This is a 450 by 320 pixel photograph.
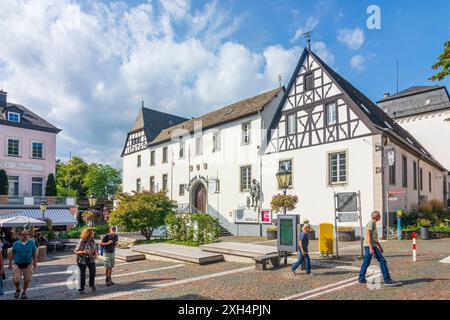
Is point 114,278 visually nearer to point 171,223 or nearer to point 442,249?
point 171,223

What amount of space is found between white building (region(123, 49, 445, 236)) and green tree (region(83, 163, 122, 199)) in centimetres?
3200

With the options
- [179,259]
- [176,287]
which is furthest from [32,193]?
[176,287]

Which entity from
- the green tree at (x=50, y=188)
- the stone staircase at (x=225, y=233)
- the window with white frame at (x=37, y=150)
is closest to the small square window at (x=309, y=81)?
the stone staircase at (x=225, y=233)

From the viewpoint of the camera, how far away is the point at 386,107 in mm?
36750

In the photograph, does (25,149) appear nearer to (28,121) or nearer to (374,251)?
(28,121)

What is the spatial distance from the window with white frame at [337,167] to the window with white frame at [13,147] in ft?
94.8

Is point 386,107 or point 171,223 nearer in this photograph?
point 171,223

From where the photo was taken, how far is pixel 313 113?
22156 millimetres

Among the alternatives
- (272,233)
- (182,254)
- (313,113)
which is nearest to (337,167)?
(313,113)

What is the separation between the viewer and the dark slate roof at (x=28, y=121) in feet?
110

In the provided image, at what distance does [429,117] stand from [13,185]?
3922cm

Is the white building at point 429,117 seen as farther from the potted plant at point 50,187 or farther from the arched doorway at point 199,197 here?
the potted plant at point 50,187
